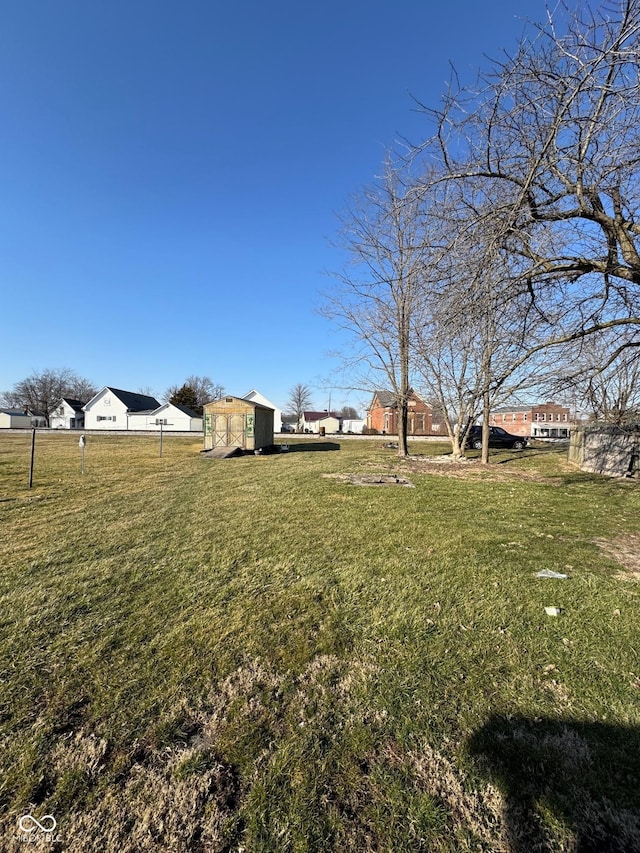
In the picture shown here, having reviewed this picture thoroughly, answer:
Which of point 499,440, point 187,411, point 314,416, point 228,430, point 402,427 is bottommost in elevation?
point 499,440

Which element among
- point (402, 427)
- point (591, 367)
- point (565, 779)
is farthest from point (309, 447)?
point (565, 779)

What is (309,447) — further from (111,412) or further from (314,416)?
(314,416)

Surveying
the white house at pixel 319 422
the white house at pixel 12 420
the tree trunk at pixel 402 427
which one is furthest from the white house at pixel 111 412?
the tree trunk at pixel 402 427

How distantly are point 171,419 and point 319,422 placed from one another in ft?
89.1

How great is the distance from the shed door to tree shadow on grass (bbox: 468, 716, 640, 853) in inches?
626

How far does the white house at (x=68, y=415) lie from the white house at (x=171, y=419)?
45.6 ft

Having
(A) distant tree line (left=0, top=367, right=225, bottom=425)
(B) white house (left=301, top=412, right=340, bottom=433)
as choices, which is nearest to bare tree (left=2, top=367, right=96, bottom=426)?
(A) distant tree line (left=0, top=367, right=225, bottom=425)

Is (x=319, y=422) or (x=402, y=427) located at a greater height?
(x=319, y=422)

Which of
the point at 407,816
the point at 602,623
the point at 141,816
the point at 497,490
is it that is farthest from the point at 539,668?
the point at 497,490

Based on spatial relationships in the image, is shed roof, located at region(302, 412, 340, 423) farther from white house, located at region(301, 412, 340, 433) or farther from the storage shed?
the storage shed

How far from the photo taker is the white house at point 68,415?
52312 mm

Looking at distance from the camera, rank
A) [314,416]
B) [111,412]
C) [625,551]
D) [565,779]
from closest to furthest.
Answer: [565,779] → [625,551] → [111,412] → [314,416]

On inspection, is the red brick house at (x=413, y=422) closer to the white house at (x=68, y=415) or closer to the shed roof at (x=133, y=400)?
the shed roof at (x=133, y=400)

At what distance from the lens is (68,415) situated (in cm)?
5253
